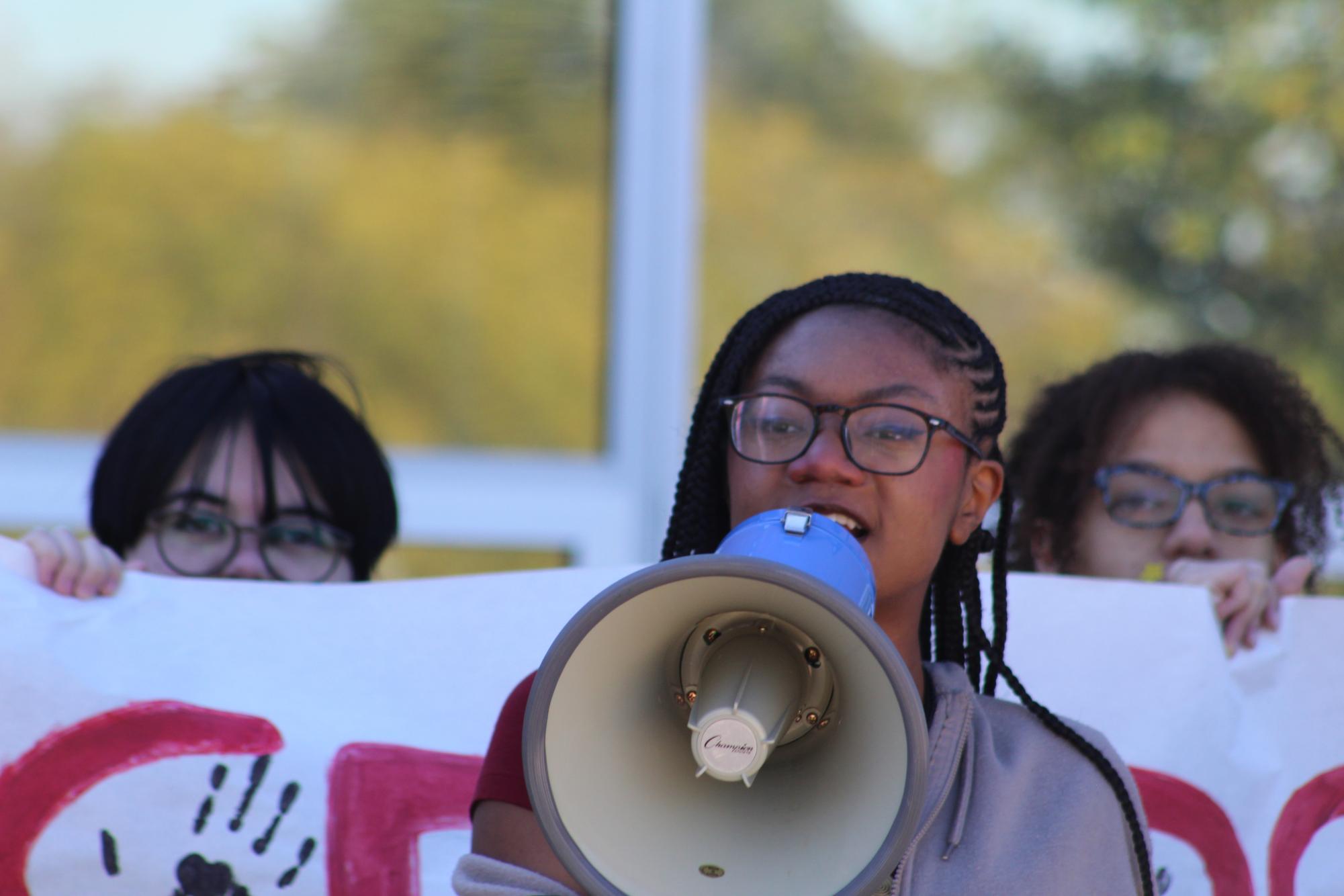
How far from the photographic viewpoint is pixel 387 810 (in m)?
2.34

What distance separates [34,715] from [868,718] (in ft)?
4.52

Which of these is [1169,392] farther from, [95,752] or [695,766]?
[95,752]


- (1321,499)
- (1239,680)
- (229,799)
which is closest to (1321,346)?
(1321,499)

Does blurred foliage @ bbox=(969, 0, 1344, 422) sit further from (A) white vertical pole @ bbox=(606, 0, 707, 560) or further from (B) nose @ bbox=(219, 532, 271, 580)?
(B) nose @ bbox=(219, 532, 271, 580)

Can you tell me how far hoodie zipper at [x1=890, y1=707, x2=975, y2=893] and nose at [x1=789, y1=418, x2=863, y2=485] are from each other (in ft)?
1.17

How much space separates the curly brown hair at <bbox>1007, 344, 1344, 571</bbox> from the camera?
2.85 metres

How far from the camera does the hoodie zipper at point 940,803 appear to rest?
1686 millimetres

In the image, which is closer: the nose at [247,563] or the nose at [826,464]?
the nose at [826,464]

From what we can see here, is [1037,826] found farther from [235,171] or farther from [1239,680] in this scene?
[235,171]

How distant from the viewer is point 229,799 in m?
2.32

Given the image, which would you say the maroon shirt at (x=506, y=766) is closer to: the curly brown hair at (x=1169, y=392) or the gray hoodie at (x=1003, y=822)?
the gray hoodie at (x=1003, y=822)

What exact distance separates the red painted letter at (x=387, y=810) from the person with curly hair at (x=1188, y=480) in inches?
48.2

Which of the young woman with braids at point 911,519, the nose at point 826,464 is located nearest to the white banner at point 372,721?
the young woman with braids at point 911,519

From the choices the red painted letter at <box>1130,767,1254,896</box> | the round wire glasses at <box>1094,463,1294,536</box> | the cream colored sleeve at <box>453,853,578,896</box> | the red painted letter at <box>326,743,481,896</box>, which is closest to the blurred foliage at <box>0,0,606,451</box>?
the round wire glasses at <box>1094,463,1294,536</box>
